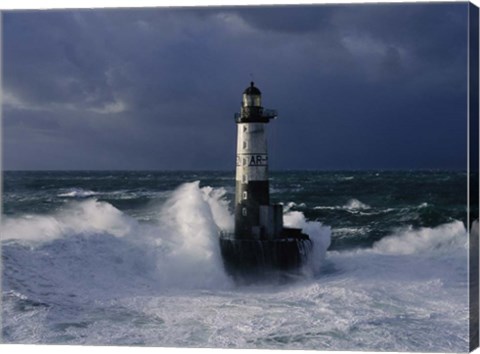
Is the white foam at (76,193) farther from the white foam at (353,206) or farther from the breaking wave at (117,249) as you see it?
the white foam at (353,206)

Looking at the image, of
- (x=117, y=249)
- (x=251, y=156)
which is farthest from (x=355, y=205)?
(x=117, y=249)

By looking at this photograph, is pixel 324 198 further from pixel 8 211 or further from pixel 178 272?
pixel 8 211

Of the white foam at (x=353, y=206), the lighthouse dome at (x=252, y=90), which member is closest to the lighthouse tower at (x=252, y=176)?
the lighthouse dome at (x=252, y=90)

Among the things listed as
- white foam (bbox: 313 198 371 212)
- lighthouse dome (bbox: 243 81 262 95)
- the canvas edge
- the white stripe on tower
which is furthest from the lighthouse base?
the canvas edge

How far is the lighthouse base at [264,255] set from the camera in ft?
34.7

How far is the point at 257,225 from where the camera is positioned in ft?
35.7

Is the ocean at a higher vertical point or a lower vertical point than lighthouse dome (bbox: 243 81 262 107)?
lower

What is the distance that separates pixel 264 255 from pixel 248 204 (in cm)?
64

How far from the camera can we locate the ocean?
942cm

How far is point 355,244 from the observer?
1052 centimetres

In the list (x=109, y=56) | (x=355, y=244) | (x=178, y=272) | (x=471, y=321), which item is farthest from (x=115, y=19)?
(x=471, y=321)

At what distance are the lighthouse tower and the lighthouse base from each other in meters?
0.13

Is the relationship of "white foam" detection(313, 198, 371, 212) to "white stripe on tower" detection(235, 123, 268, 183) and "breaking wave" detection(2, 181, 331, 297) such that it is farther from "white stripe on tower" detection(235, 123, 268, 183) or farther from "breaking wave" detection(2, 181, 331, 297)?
"white stripe on tower" detection(235, 123, 268, 183)

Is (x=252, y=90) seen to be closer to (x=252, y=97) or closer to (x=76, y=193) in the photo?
(x=252, y=97)
